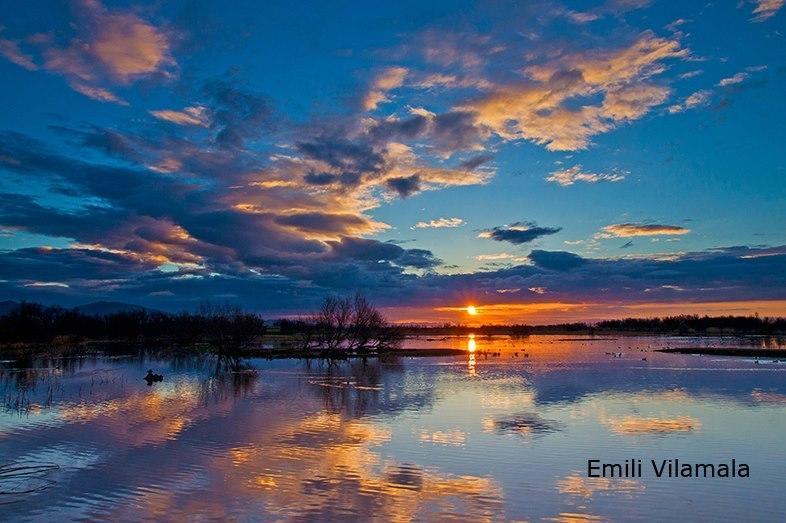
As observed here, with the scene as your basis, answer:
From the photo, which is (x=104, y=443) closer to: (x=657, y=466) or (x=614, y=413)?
(x=657, y=466)

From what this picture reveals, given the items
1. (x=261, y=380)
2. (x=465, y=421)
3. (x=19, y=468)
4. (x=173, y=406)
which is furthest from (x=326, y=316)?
(x=19, y=468)

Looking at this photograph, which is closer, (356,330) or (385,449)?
(385,449)

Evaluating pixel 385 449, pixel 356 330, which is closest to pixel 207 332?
pixel 356 330

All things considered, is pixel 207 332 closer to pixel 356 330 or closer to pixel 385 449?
pixel 356 330

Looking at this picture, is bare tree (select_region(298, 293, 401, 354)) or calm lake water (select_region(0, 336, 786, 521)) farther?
bare tree (select_region(298, 293, 401, 354))

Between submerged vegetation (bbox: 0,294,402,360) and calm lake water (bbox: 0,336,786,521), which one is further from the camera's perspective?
submerged vegetation (bbox: 0,294,402,360)

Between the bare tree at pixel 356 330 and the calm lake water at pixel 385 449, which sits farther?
the bare tree at pixel 356 330

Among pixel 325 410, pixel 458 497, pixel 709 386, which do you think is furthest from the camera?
pixel 709 386

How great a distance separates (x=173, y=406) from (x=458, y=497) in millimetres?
23852

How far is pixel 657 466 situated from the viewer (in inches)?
780

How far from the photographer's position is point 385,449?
2269 cm

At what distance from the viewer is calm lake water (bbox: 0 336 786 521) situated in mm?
15641

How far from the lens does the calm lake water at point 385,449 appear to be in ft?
51.3

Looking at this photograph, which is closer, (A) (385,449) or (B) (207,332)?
(A) (385,449)
